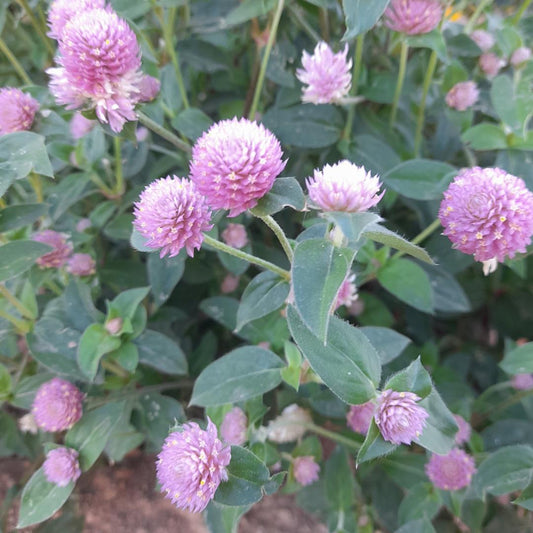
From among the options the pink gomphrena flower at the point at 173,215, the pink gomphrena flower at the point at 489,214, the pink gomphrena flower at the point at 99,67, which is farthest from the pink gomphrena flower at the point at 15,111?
the pink gomphrena flower at the point at 489,214

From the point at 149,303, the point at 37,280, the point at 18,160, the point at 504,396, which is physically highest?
the point at 18,160

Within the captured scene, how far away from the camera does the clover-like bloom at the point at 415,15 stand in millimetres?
959

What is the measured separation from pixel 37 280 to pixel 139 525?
0.61m

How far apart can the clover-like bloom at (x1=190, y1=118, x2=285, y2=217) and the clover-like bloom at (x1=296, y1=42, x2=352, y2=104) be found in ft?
1.22

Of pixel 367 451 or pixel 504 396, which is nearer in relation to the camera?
pixel 367 451

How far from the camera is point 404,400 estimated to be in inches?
27.3

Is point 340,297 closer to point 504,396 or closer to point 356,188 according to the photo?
point 356,188

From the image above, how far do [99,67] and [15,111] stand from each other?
10.1 inches

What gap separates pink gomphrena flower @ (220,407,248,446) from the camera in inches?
35.1

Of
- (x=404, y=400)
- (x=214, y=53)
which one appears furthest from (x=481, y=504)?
(x=214, y=53)

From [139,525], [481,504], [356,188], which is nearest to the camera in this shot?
[356,188]

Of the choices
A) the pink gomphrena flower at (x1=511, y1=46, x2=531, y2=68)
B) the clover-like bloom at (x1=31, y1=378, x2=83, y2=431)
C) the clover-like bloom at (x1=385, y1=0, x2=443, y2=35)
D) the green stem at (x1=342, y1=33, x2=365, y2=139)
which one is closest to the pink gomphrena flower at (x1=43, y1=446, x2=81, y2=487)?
the clover-like bloom at (x1=31, y1=378, x2=83, y2=431)

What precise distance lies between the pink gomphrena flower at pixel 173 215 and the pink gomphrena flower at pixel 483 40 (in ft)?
2.81

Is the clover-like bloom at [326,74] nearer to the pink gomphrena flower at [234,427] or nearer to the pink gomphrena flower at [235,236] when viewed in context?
the pink gomphrena flower at [235,236]
